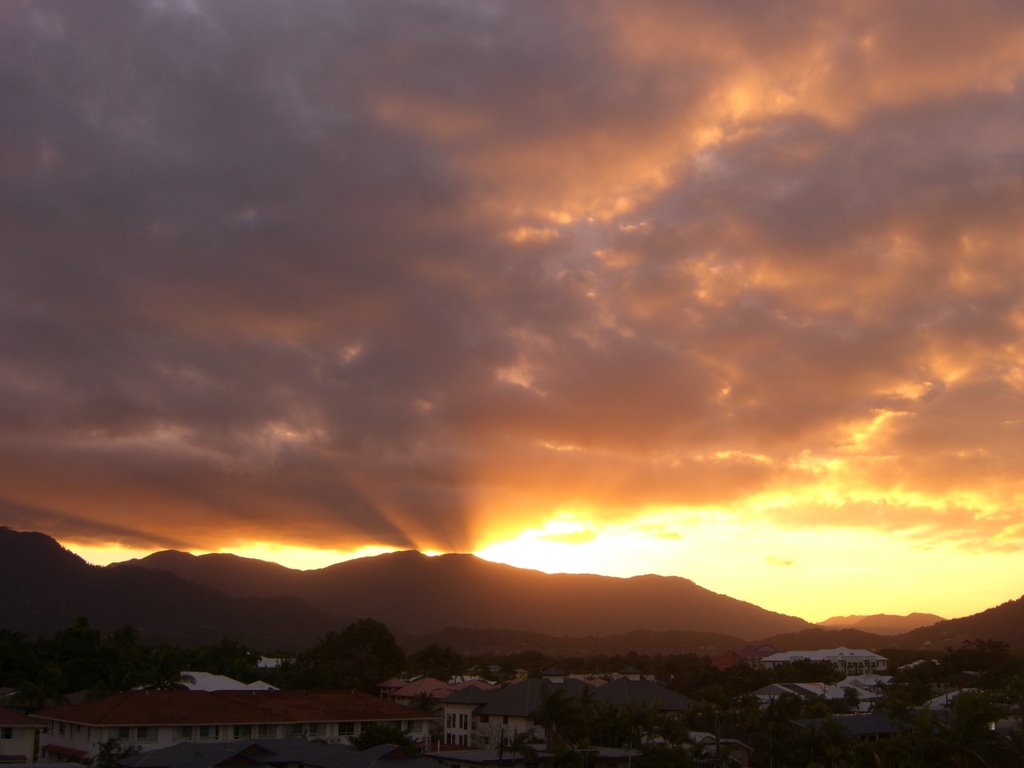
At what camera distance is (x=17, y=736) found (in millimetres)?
55156

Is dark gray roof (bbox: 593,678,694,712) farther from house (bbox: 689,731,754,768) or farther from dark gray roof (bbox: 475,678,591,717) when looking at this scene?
house (bbox: 689,731,754,768)

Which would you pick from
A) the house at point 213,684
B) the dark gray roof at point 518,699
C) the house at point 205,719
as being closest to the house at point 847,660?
the dark gray roof at point 518,699

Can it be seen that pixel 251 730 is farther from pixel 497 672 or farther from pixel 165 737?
pixel 497 672

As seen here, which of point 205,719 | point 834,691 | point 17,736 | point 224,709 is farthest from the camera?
point 834,691

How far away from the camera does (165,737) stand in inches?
2157

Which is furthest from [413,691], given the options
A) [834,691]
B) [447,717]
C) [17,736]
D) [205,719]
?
[17,736]

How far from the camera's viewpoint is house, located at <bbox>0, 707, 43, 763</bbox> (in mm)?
54253

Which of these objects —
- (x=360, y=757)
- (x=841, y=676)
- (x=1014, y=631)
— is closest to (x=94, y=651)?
(x=360, y=757)

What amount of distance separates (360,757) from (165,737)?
2018 centimetres

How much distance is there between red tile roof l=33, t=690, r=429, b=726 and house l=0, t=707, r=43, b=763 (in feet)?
5.96

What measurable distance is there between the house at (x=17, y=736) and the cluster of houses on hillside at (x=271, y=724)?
0.05m

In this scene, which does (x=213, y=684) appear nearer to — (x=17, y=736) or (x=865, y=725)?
(x=17, y=736)

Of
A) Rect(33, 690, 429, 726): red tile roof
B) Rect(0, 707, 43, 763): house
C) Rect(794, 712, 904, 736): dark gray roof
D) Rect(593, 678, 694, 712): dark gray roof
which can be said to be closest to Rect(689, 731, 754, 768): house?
Rect(794, 712, 904, 736): dark gray roof

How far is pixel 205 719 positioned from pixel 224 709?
6.69ft
